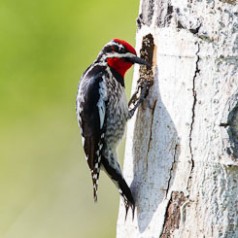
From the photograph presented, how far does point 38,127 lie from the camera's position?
6379mm

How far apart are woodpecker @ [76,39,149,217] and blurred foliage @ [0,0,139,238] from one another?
372 millimetres

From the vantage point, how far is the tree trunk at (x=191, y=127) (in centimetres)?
407

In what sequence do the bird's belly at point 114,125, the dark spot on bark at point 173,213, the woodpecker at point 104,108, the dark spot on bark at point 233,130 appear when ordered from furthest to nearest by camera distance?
the bird's belly at point 114,125 < the woodpecker at point 104,108 < the dark spot on bark at point 173,213 < the dark spot on bark at point 233,130

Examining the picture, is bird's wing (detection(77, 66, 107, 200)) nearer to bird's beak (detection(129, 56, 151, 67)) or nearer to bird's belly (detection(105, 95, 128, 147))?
bird's belly (detection(105, 95, 128, 147))

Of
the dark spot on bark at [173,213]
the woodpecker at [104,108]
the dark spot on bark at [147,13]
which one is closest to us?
the dark spot on bark at [173,213]

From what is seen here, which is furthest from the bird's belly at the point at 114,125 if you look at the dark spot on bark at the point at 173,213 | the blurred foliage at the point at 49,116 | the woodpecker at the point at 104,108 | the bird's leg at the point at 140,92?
the dark spot on bark at the point at 173,213

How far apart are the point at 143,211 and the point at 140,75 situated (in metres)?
0.64

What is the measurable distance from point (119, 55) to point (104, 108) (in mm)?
299

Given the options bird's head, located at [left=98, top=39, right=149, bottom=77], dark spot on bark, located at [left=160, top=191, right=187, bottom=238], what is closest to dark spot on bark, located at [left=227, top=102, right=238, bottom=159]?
dark spot on bark, located at [left=160, top=191, right=187, bottom=238]

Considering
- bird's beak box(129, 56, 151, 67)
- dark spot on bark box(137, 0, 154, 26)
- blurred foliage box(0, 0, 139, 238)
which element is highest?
dark spot on bark box(137, 0, 154, 26)

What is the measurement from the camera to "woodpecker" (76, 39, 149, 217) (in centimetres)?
495

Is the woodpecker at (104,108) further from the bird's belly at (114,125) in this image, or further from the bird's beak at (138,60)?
the bird's beak at (138,60)

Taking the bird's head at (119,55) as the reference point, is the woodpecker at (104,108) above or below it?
below

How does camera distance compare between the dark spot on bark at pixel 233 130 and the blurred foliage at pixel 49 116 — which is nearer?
the dark spot on bark at pixel 233 130
